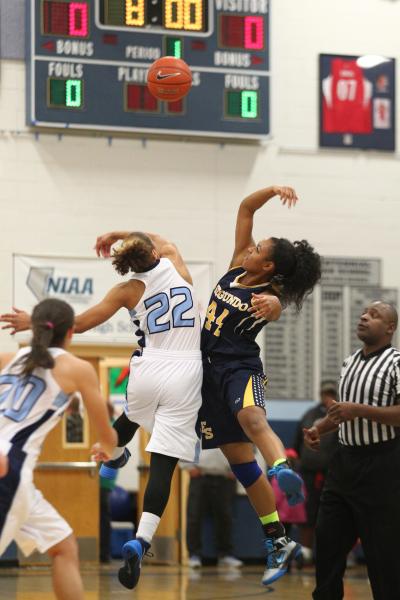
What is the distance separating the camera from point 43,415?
17.7 feet

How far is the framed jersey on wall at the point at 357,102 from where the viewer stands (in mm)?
14375

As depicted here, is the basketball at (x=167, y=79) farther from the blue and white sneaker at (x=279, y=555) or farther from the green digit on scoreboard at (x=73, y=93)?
the blue and white sneaker at (x=279, y=555)

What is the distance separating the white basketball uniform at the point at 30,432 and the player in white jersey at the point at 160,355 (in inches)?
60.9

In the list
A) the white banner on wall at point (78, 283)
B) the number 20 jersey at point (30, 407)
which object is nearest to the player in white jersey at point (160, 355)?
the number 20 jersey at point (30, 407)

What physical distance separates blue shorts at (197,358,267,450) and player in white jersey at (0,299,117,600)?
67.2 inches

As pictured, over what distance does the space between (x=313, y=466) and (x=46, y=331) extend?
8.23 meters

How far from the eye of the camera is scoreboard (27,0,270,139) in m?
12.9

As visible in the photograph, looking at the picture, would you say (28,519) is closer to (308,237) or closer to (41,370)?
(41,370)

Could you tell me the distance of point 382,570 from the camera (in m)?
6.79

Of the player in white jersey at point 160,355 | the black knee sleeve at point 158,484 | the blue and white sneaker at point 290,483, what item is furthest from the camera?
the player in white jersey at point 160,355

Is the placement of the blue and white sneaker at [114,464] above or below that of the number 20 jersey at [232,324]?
below

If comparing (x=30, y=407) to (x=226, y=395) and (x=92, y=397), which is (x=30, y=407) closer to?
(x=92, y=397)

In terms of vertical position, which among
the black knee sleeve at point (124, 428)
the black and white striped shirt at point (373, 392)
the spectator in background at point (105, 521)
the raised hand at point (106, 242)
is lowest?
the spectator in background at point (105, 521)

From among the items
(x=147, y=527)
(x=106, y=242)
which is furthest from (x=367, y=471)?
(x=106, y=242)
